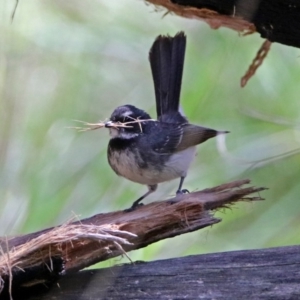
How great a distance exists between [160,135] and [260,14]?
33.8 inches

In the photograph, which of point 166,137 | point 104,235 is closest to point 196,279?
point 104,235

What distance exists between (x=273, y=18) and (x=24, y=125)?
90cm

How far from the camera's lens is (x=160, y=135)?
2287 millimetres

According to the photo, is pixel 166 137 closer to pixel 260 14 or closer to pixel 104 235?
pixel 260 14

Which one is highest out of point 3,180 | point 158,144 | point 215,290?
point 215,290

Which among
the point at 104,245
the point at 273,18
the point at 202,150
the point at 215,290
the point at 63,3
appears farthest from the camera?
the point at 202,150

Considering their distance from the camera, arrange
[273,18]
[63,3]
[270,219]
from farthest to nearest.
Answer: [63,3] → [270,219] → [273,18]

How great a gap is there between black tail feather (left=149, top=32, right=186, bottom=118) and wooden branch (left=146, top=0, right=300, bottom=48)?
414 millimetres

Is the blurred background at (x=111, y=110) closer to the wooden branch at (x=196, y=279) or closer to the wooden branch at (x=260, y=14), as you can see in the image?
the wooden branch at (x=260, y=14)

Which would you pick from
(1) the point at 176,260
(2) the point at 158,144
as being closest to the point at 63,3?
(2) the point at 158,144

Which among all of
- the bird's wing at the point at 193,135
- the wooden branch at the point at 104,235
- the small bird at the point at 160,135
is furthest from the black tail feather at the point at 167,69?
the wooden branch at the point at 104,235

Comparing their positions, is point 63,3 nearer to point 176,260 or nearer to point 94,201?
point 94,201

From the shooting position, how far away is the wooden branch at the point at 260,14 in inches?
58.4

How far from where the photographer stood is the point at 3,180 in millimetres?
1939
